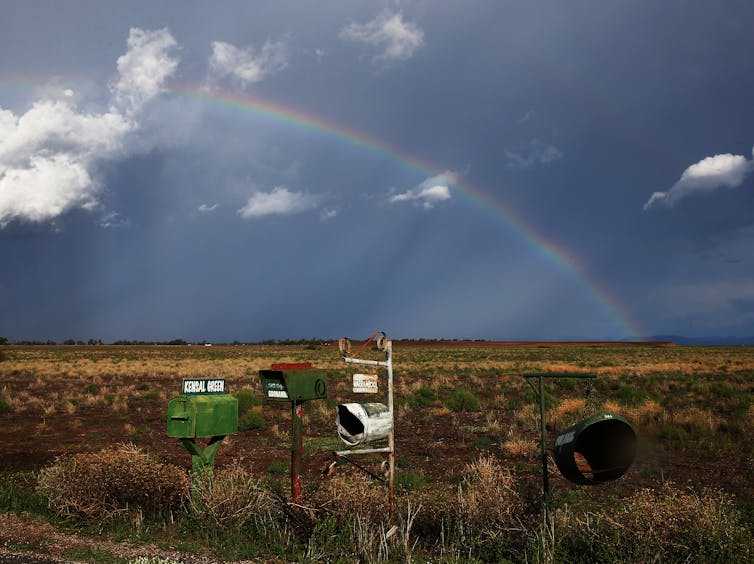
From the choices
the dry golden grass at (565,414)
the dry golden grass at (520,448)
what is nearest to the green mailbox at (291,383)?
the dry golden grass at (520,448)

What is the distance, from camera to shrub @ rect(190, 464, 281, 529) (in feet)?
21.0

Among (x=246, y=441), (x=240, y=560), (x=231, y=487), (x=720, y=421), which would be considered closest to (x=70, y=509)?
(x=231, y=487)

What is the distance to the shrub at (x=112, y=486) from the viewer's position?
703 cm

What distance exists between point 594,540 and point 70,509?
613 cm

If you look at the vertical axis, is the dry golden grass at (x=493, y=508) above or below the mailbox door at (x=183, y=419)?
below

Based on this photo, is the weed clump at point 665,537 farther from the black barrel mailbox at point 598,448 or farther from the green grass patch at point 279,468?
the green grass patch at point 279,468

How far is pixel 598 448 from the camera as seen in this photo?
7.19 m

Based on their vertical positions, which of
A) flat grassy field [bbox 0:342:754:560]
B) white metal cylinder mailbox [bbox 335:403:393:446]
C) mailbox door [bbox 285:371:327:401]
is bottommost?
flat grassy field [bbox 0:342:754:560]

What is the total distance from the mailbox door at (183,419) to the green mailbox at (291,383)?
3.84 ft

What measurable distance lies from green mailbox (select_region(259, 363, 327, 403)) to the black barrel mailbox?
2.77 m

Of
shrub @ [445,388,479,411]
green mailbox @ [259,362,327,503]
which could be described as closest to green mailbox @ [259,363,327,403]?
green mailbox @ [259,362,327,503]

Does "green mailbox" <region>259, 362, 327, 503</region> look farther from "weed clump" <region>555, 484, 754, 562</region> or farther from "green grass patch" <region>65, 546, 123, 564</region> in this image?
"weed clump" <region>555, 484, 754, 562</region>

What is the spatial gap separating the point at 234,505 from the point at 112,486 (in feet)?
6.01

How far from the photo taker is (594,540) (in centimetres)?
562
